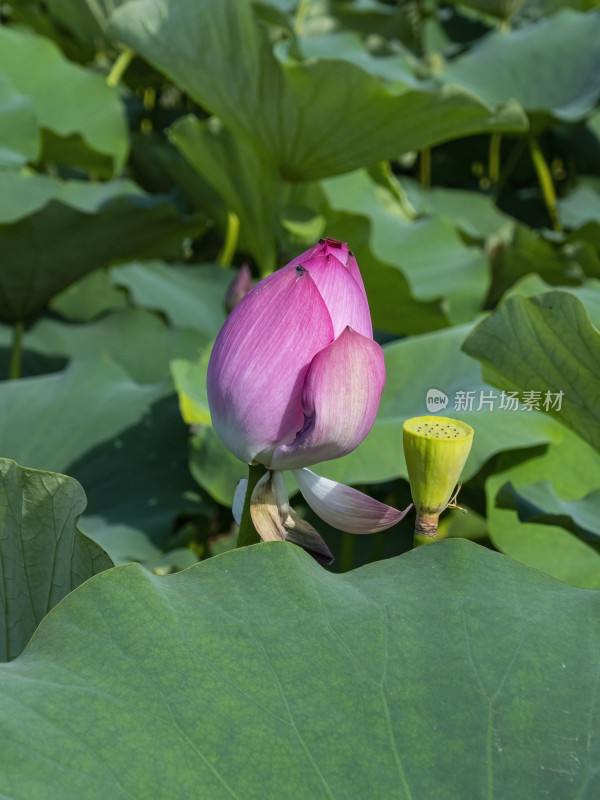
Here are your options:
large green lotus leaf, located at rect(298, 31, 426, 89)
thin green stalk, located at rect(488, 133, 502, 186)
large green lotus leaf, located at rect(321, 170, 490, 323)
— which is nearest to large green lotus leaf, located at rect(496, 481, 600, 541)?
large green lotus leaf, located at rect(321, 170, 490, 323)

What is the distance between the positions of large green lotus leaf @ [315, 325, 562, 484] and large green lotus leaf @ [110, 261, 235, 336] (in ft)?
1.59

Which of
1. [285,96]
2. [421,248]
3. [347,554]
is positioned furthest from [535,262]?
[347,554]

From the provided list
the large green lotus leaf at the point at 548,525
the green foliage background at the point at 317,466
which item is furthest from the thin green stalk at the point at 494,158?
the large green lotus leaf at the point at 548,525

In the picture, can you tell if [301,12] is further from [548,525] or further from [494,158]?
[548,525]

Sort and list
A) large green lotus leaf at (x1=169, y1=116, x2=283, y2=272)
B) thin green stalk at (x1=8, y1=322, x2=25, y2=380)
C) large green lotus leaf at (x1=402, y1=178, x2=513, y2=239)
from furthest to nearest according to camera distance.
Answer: large green lotus leaf at (x1=402, y1=178, x2=513, y2=239)
large green lotus leaf at (x1=169, y1=116, x2=283, y2=272)
thin green stalk at (x1=8, y1=322, x2=25, y2=380)

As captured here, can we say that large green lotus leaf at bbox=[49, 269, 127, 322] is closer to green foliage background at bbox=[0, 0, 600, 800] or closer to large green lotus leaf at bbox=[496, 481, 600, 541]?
green foliage background at bbox=[0, 0, 600, 800]

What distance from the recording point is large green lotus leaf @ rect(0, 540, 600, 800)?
0.40 metres

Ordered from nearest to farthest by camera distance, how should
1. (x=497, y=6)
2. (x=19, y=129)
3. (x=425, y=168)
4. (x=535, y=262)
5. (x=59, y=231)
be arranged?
(x=59, y=231) → (x=19, y=129) → (x=535, y=262) → (x=425, y=168) → (x=497, y=6)

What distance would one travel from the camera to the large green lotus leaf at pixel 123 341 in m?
1.58

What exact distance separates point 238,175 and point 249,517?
4.33 ft

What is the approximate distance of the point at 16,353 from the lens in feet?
5.10

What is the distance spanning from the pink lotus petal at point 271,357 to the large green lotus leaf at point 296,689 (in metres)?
0.08

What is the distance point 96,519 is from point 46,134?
3.19ft

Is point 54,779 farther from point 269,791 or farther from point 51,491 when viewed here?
point 51,491
